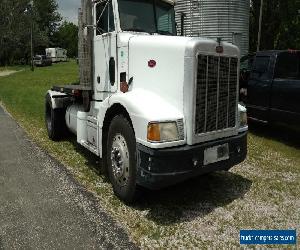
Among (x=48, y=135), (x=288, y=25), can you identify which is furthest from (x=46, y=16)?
(x=48, y=135)

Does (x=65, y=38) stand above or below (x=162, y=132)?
above

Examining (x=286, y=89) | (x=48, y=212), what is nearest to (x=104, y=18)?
(x=48, y=212)

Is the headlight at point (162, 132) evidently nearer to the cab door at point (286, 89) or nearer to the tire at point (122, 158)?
the tire at point (122, 158)

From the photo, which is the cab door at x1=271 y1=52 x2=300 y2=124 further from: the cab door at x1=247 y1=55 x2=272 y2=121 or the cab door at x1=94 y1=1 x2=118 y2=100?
the cab door at x1=94 y1=1 x2=118 y2=100

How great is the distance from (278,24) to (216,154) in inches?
1014

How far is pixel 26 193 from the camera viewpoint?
20.3ft

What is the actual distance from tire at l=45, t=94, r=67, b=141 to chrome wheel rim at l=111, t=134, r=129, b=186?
3.86 meters

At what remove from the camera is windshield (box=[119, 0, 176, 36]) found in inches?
249

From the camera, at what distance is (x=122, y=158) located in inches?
220

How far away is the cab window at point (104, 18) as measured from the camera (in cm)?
645

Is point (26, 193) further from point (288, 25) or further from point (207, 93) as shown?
point (288, 25)

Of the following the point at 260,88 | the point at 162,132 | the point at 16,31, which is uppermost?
the point at 16,31

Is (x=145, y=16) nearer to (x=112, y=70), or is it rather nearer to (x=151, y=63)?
(x=112, y=70)

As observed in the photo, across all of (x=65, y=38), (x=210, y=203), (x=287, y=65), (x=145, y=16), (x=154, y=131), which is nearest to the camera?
(x=154, y=131)
